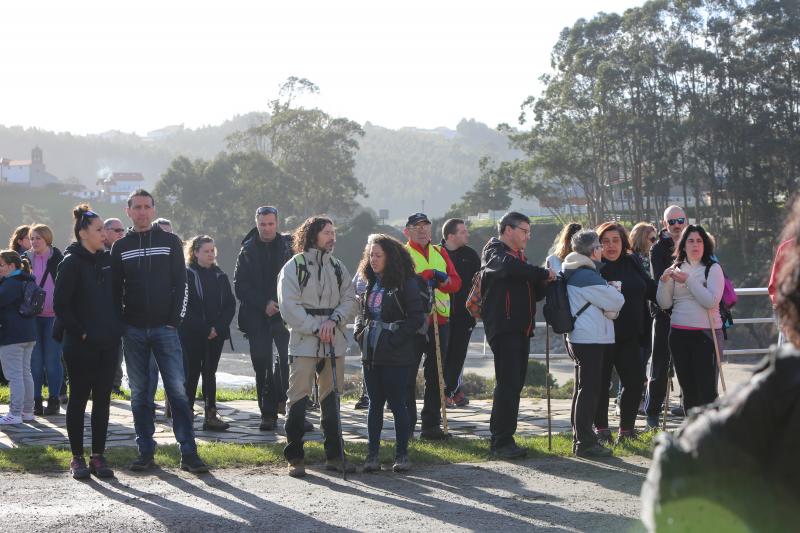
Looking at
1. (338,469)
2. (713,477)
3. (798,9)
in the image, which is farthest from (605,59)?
(713,477)

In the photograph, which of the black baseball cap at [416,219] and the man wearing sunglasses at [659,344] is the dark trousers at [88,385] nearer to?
the black baseball cap at [416,219]

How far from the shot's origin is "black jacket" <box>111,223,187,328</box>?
7270 millimetres

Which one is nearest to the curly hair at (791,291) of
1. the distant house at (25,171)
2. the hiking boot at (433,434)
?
the hiking boot at (433,434)

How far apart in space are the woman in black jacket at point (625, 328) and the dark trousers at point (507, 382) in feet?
2.96

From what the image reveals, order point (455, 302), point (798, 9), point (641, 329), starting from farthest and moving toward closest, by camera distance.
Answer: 1. point (798, 9)
2. point (455, 302)
3. point (641, 329)

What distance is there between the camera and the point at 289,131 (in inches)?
3000

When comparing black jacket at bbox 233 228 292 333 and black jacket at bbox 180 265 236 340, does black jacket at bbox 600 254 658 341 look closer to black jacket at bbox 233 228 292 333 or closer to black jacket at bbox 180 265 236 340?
black jacket at bbox 233 228 292 333

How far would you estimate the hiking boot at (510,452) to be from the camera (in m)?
7.69

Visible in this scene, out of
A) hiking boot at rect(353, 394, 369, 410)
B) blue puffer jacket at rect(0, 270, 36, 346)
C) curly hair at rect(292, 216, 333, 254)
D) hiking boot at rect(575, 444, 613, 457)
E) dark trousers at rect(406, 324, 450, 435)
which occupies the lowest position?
hiking boot at rect(353, 394, 369, 410)

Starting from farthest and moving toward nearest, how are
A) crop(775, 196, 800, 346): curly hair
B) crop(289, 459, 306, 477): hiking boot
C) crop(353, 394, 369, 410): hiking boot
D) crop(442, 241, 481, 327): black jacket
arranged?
crop(353, 394, 369, 410): hiking boot, crop(442, 241, 481, 327): black jacket, crop(289, 459, 306, 477): hiking boot, crop(775, 196, 800, 346): curly hair

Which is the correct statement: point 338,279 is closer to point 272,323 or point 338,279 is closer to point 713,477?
point 272,323

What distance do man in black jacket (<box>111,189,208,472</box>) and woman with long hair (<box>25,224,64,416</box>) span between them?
9.15 ft

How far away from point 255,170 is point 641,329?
213ft

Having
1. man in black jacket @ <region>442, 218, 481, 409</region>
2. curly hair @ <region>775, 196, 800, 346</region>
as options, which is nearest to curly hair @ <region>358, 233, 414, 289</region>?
man in black jacket @ <region>442, 218, 481, 409</region>
